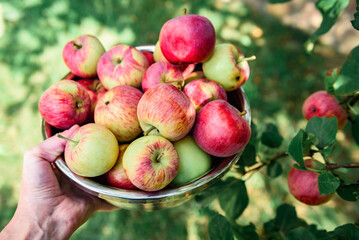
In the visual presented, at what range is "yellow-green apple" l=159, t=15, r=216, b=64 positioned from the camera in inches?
48.1

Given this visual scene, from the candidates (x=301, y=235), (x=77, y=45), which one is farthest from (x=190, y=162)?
(x=77, y=45)

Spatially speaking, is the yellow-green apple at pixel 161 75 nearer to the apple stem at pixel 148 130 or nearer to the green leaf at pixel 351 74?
the apple stem at pixel 148 130

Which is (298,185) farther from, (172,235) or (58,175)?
(58,175)

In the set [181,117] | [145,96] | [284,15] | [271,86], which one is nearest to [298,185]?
[181,117]

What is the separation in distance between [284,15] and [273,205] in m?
1.97

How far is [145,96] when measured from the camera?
112cm

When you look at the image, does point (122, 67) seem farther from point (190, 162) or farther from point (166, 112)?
point (190, 162)

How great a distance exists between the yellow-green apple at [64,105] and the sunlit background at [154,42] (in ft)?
3.79

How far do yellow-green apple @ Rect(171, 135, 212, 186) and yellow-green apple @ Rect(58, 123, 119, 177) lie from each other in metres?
0.27

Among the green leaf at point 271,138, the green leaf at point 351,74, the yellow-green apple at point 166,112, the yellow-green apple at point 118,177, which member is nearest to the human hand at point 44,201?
the yellow-green apple at point 118,177

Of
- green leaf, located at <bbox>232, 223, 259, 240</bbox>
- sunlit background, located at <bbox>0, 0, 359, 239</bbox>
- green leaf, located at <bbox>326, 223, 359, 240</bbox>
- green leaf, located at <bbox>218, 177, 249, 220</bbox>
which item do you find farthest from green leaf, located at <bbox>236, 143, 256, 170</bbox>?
sunlit background, located at <bbox>0, 0, 359, 239</bbox>

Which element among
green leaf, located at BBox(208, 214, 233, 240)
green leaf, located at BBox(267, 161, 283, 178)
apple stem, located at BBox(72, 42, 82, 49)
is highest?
apple stem, located at BBox(72, 42, 82, 49)

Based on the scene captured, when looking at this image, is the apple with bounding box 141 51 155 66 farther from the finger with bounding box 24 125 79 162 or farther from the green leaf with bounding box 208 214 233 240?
the green leaf with bounding box 208 214 233 240

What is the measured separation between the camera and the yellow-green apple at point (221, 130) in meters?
1.09
